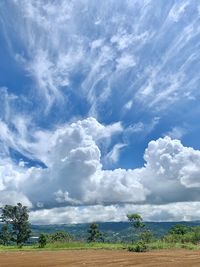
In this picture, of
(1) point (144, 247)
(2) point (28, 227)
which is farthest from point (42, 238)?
(2) point (28, 227)

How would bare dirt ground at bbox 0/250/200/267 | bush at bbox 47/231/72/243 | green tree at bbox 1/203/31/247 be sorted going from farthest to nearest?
green tree at bbox 1/203/31/247 < bush at bbox 47/231/72/243 < bare dirt ground at bbox 0/250/200/267

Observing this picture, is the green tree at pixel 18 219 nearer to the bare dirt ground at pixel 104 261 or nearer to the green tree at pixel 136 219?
the green tree at pixel 136 219

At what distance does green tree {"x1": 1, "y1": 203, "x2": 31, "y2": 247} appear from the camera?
121m

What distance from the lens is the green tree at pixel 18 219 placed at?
120812 mm

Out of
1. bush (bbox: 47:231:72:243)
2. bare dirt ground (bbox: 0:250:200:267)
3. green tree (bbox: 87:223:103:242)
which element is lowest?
bare dirt ground (bbox: 0:250:200:267)

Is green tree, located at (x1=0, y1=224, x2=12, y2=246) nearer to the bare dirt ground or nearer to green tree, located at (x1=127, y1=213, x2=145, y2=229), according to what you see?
green tree, located at (x1=127, y1=213, x2=145, y2=229)

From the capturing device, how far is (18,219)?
400 ft

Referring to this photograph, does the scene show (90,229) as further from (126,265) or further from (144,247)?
(126,265)

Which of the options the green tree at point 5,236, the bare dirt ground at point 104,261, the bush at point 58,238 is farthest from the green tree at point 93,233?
the bare dirt ground at point 104,261

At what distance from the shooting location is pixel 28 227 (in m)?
121

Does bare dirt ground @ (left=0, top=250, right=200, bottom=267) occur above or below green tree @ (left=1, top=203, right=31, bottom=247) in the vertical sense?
below

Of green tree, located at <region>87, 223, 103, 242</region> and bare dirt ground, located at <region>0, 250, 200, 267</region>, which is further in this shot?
green tree, located at <region>87, 223, 103, 242</region>

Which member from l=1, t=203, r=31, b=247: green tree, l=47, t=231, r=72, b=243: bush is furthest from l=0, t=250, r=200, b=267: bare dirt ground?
l=1, t=203, r=31, b=247: green tree

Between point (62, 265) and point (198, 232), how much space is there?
59.3m
